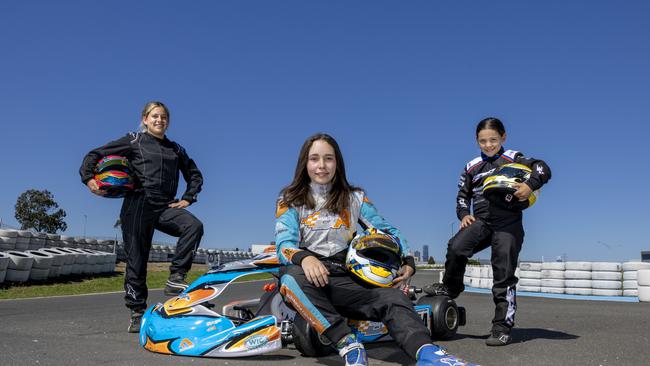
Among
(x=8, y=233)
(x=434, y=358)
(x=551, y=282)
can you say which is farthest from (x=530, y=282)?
(x=8, y=233)

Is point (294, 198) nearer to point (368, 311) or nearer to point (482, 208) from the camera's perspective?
point (368, 311)

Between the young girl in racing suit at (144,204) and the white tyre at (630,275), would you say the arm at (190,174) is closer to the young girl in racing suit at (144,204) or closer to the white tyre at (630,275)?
the young girl in racing suit at (144,204)

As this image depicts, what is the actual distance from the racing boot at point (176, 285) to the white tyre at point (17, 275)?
1053 centimetres

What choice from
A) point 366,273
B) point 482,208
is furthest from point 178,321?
point 482,208

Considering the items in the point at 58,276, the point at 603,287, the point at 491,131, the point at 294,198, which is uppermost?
the point at 491,131

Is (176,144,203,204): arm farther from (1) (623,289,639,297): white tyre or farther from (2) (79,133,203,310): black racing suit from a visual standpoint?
(1) (623,289,639,297): white tyre

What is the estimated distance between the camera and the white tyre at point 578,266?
587 inches

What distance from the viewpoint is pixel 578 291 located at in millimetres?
14875

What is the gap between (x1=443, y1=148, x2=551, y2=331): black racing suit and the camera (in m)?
4.44

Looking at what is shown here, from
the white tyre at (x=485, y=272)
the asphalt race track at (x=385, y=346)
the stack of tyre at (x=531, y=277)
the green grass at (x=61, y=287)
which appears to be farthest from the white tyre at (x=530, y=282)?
the green grass at (x=61, y=287)

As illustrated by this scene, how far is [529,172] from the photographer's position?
4.46 metres

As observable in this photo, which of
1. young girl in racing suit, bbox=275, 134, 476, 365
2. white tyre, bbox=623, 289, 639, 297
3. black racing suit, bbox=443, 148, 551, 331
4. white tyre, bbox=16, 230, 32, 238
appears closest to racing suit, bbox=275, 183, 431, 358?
young girl in racing suit, bbox=275, 134, 476, 365

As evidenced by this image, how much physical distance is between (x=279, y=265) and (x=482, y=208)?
6.28 feet

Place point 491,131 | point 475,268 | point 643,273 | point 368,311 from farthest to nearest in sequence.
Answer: point 475,268
point 643,273
point 491,131
point 368,311
